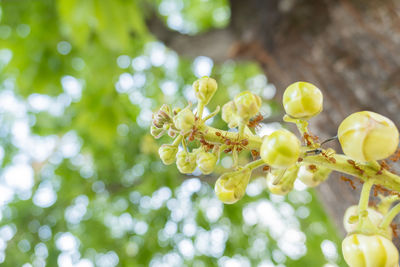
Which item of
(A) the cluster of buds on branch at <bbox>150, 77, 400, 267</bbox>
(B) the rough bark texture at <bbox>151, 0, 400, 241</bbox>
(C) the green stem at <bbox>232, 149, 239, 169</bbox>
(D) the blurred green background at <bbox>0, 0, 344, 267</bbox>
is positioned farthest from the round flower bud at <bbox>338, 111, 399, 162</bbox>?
(D) the blurred green background at <bbox>0, 0, 344, 267</bbox>

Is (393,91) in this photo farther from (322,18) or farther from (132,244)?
(132,244)

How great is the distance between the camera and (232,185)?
753 mm

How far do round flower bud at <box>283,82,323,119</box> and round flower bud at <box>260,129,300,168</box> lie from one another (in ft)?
0.27

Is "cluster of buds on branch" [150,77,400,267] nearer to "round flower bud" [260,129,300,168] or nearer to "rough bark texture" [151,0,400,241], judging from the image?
"round flower bud" [260,129,300,168]

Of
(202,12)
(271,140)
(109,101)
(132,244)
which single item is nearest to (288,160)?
(271,140)

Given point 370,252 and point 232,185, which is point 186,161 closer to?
point 232,185

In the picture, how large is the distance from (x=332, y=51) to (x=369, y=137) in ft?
4.76

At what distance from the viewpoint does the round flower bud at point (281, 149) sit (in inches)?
25.0

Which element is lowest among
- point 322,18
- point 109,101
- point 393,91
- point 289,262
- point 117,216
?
point 289,262

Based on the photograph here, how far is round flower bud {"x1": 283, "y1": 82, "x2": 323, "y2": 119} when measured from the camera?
27.7 inches

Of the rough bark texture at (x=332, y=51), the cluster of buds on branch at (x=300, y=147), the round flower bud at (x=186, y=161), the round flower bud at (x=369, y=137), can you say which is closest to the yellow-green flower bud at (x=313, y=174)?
the cluster of buds on branch at (x=300, y=147)

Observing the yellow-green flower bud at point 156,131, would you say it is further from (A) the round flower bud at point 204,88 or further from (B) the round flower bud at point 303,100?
(B) the round flower bud at point 303,100

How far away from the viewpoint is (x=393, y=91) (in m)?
1.61

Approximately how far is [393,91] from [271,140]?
122 cm
